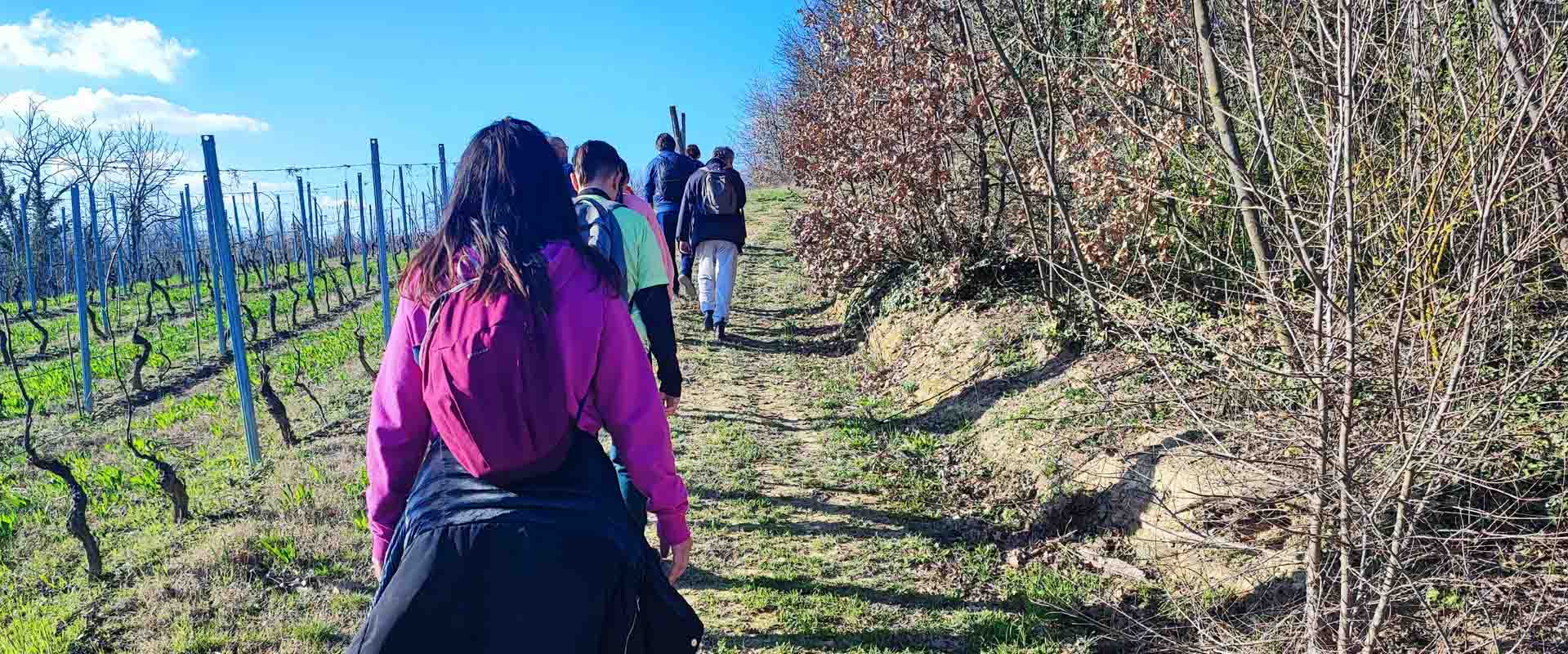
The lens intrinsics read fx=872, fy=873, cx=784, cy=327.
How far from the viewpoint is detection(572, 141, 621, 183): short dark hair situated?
3.24 m

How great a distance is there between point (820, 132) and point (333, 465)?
5.62 m

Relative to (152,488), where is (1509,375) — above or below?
above

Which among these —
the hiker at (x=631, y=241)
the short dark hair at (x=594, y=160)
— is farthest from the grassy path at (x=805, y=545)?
the short dark hair at (x=594, y=160)

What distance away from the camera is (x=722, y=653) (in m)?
→ 3.09

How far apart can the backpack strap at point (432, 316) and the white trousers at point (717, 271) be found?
627cm

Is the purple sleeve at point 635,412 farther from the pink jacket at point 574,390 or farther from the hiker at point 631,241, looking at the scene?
the hiker at point 631,241

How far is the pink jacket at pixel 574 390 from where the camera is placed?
67.7 inches

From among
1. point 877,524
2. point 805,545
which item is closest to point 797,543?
point 805,545

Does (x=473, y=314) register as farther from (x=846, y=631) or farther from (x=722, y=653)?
(x=846, y=631)

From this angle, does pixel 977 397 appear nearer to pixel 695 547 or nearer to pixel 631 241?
pixel 695 547

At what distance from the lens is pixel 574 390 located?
1.69m

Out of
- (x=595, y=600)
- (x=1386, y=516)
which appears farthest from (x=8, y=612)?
(x=1386, y=516)

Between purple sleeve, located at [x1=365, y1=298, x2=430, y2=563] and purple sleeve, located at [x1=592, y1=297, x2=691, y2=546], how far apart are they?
1.17 ft

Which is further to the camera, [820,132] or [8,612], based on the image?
[820,132]
